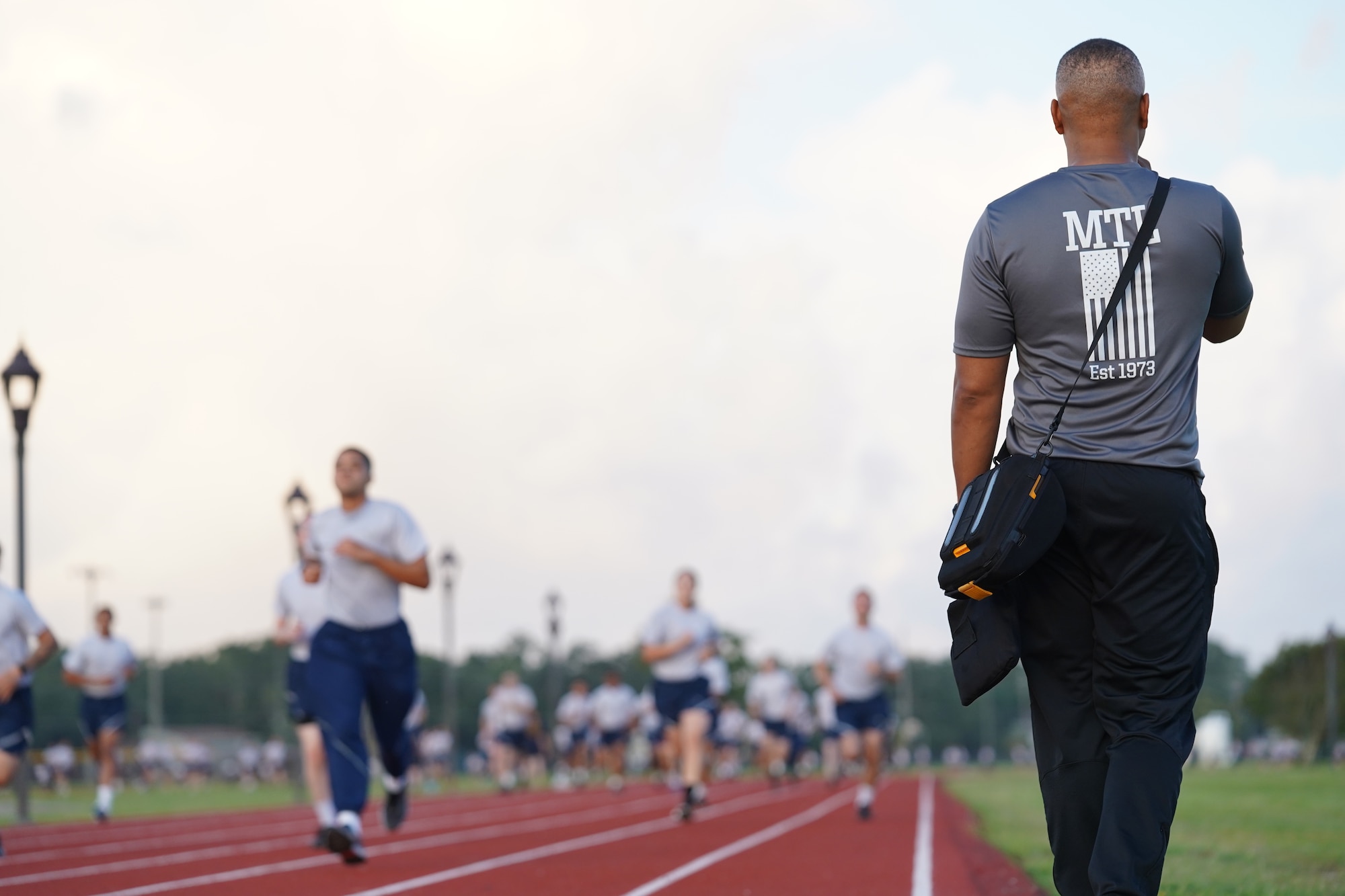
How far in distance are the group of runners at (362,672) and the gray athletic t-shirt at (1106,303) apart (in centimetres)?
654

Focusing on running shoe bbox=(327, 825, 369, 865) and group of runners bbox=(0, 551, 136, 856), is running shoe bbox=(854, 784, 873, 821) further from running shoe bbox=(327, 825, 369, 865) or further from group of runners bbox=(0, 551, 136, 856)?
group of runners bbox=(0, 551, 136, 856)

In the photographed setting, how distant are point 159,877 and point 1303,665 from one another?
303ft

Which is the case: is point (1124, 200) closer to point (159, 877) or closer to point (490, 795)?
point (159, 877)

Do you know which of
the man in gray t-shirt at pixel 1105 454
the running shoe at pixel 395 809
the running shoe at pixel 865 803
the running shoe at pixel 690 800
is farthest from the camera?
the running shoe at pixel 865 803

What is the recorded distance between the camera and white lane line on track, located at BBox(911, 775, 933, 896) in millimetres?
8891

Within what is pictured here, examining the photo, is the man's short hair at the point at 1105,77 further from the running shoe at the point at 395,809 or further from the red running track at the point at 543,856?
the running shoe at the point at 395,809

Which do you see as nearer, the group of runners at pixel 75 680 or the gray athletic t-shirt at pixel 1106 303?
the gray athletic t-shirt at pixel 1106 303

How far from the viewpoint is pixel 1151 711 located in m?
3.88

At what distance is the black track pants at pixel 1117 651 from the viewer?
3.83 meters

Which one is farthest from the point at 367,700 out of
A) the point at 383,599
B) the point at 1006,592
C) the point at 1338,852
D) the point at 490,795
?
the point at 490,795

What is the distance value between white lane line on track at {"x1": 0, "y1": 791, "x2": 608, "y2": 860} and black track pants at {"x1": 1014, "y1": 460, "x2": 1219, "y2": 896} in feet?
23.6

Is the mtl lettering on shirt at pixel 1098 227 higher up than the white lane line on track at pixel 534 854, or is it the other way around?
the mtl lettering on shirt at pixel 1098 227

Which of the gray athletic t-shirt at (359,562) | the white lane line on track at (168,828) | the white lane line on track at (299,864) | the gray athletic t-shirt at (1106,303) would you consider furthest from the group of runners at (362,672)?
the gray athletic t-shirt at (1106,303)

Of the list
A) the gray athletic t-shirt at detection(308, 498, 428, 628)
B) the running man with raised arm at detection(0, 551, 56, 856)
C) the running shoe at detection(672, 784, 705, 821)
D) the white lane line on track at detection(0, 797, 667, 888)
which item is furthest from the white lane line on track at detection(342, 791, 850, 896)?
the running man with raised arm at detection(0, 551, 56, 856)
